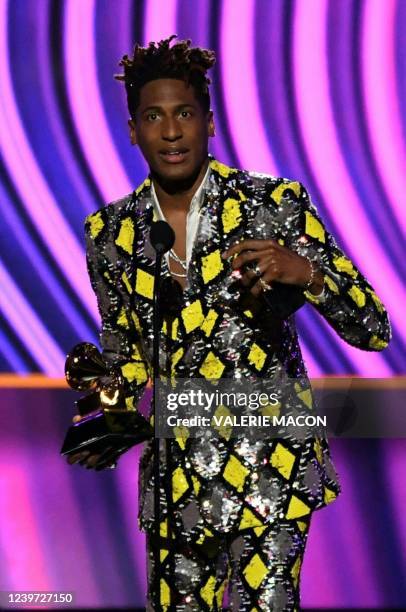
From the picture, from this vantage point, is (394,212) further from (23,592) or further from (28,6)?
(23,592)

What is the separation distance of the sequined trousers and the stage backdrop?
137cm

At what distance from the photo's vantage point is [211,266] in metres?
2.13

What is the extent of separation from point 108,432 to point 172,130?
0.52 m

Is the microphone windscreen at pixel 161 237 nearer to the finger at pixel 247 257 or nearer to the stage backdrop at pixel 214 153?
the finger at pixel 247 257

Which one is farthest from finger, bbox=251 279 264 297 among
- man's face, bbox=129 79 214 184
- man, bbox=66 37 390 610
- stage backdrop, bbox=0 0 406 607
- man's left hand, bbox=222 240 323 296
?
stage backdrop, bbox=0 0 406 607

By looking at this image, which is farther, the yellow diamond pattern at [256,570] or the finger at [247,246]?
the yellow diamond pattern at [256,570]

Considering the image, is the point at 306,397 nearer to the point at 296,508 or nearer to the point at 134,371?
the point at 296,508

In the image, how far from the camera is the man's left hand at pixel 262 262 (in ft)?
6.14

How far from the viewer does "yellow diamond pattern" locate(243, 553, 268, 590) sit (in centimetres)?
210

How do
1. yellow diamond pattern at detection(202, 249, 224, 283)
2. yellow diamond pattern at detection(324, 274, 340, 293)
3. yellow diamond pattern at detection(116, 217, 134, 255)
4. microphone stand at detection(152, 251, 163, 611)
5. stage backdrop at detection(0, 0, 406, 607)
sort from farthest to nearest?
stage backdrop at detection(0, 0, 406, 607) → yellow diamond pattern at detection(116, 217, 134, 255) → yellow diamond pattern at detection(202, 249, 224, 283) → yellow diamond pattern at detection(324, 274, 340, 293) → microphone stand at detection(152, 251, 163, 611)

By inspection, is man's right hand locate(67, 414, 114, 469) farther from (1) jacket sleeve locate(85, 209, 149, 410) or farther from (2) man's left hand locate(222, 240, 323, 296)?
(2) man's left hand locate(222, 240, 323, 296)

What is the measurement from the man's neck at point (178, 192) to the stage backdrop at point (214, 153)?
1595mm

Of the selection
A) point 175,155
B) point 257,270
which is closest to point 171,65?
point 175,155

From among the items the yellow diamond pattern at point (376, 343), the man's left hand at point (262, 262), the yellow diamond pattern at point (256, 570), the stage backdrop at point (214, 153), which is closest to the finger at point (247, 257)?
the man's left hand at point (262, 262)
